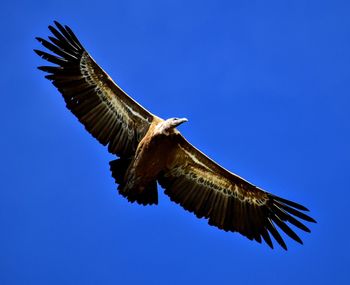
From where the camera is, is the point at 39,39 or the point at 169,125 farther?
the point at 39,39

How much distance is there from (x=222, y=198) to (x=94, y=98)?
3.84 metres

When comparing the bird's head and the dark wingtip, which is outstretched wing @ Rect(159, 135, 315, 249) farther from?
the dark wingtip

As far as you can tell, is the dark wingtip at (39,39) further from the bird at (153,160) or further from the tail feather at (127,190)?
the tail feather at (127,190)

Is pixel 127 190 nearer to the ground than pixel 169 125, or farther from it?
nearer to the ground

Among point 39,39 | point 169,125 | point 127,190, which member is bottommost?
point 127,190

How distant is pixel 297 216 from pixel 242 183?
4.93ft

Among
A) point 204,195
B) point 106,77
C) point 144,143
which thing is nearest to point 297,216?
point 204,195

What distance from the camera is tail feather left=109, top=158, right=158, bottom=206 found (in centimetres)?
1734

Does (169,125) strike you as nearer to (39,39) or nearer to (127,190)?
(127,190)

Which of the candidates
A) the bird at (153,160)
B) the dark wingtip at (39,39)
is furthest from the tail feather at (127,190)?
the dark wingtip at (39,39)

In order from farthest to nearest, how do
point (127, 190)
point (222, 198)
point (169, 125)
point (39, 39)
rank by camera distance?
1. point (222, 198)
2. point (127, 190)
3. point (39, 39)
4. point (169, 125)

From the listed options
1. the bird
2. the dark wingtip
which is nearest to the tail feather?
the bird

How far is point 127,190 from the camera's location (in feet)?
57.1

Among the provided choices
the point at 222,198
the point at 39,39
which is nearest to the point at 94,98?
the point at 39,39
